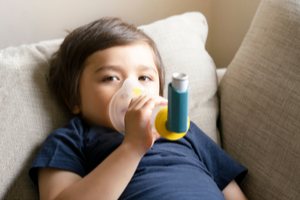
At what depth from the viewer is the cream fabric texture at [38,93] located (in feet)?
3.10

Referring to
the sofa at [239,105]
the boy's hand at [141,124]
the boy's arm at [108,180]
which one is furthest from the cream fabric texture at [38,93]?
the boy's hand at [141,124]

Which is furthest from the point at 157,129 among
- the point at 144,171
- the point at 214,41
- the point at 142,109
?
the point at 214,41

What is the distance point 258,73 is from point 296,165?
0.83 ft

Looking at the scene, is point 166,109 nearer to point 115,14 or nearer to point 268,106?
point 268,106

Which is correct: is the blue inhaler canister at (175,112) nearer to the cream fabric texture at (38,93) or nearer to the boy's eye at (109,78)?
the boy's eye at (109,78)

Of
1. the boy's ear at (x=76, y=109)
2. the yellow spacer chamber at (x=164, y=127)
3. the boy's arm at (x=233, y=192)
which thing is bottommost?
the boy's arm at (x=233, y=192)

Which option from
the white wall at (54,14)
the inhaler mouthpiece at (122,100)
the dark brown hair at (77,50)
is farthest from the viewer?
the white wall at (54,14)

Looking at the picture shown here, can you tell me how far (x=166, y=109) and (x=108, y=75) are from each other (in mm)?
247

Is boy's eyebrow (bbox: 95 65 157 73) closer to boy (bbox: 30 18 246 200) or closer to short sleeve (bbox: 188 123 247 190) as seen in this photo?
boy (bbox: 30 18 246 200)

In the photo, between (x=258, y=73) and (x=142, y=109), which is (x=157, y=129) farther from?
(x=258, y=73)

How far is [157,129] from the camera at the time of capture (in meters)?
0.77

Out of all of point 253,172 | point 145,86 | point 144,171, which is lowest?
point 253,172

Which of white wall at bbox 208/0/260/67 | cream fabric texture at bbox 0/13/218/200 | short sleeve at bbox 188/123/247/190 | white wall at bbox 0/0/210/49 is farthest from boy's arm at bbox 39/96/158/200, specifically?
white wall at bbox 208/0/260/67

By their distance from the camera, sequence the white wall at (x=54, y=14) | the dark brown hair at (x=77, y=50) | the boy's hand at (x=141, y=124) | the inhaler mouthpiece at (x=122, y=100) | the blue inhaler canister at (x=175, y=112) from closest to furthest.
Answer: the blue inhaler canister at (x=175, y=112)
the boy's hand at (x=141, y=124)
the inhaler mouthpiece at (x=122, y=100)
the dark brown hair at (x=77, y=50)
the white wall at (x=54, y=14)
